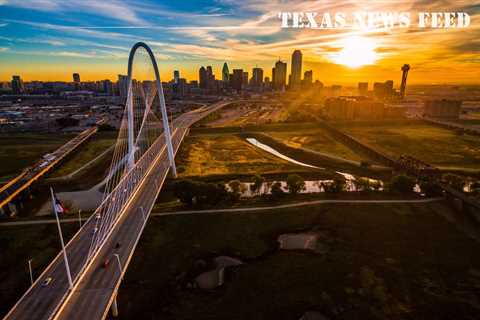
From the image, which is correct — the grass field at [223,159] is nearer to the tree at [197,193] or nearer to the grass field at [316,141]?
the grass field at [316,141]

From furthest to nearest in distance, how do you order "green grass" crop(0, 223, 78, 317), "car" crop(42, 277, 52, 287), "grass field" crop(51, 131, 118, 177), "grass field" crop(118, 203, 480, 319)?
1. "grass field" crop(51, 131, 118, 177)
2. "green grass" crop(0, 223, 78, 317)
3. "grass field" crop(118, 203, 480, 319)
4. "car" crop(42, 277, 52, 287)

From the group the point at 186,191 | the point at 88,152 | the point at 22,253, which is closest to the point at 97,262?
the point at 22,253

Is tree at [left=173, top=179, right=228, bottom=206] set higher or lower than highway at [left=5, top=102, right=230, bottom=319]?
higher

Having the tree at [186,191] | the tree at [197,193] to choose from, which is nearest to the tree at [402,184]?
the tree at [197,193]

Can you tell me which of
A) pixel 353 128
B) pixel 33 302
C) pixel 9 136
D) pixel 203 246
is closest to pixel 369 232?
pixel 203 246

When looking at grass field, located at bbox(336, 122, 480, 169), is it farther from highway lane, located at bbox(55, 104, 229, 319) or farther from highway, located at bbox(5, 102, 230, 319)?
highway, located at bbox(5, 102, 230, 319)

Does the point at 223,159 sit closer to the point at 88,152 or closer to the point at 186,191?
the point at 186,191

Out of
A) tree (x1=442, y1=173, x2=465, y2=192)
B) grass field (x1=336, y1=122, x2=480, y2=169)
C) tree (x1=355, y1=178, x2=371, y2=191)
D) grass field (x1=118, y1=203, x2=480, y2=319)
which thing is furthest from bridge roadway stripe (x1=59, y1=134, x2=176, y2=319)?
grass field (x1=336, y1=122, x2=480, y2=169)

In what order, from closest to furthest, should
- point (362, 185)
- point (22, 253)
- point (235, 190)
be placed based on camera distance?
point (22, 253)
point (235, 190)
point (362, 185)
